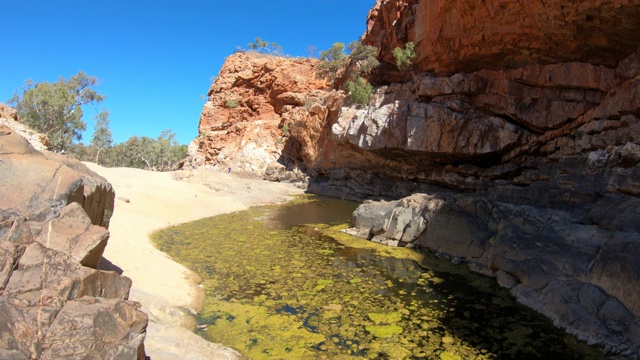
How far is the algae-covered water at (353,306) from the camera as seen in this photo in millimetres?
6668

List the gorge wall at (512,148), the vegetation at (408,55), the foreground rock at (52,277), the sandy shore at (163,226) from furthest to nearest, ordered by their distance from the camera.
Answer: the vegetation at (408,55), the gorge wall at (512,148), the sandy shore at (163,226), the foreground rock at (52,277)

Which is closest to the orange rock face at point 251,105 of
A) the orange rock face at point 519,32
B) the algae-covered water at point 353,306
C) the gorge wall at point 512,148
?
the gorge wall at point 512,148

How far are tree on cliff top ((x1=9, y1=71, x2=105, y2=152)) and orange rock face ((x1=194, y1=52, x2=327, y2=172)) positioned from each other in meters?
12.0

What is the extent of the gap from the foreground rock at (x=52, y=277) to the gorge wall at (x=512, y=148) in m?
7.83

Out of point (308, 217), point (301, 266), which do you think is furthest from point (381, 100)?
point (301, 266)

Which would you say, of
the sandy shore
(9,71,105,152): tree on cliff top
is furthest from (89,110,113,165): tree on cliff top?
the sandy shore

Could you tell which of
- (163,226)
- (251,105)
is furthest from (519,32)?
(251,105)

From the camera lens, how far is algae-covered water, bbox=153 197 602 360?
263 inches

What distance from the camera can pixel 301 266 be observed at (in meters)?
11.2

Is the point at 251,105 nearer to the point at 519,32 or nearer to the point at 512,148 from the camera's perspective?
the point at 512,148

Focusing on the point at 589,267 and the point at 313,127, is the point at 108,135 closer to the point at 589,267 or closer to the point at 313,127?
the point at 313,127

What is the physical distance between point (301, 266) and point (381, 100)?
18.1 metres

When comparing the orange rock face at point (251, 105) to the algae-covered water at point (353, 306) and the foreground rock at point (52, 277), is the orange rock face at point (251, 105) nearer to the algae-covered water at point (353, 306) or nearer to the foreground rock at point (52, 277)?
the algae-covered water at point (353, 306)

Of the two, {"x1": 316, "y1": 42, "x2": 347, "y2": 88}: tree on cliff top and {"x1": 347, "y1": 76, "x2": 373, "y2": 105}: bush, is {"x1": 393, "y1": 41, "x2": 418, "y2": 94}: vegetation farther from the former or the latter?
{"x1": 316, "y1": 42, "x2": 347, "y2": 88}: tree on cliff top
